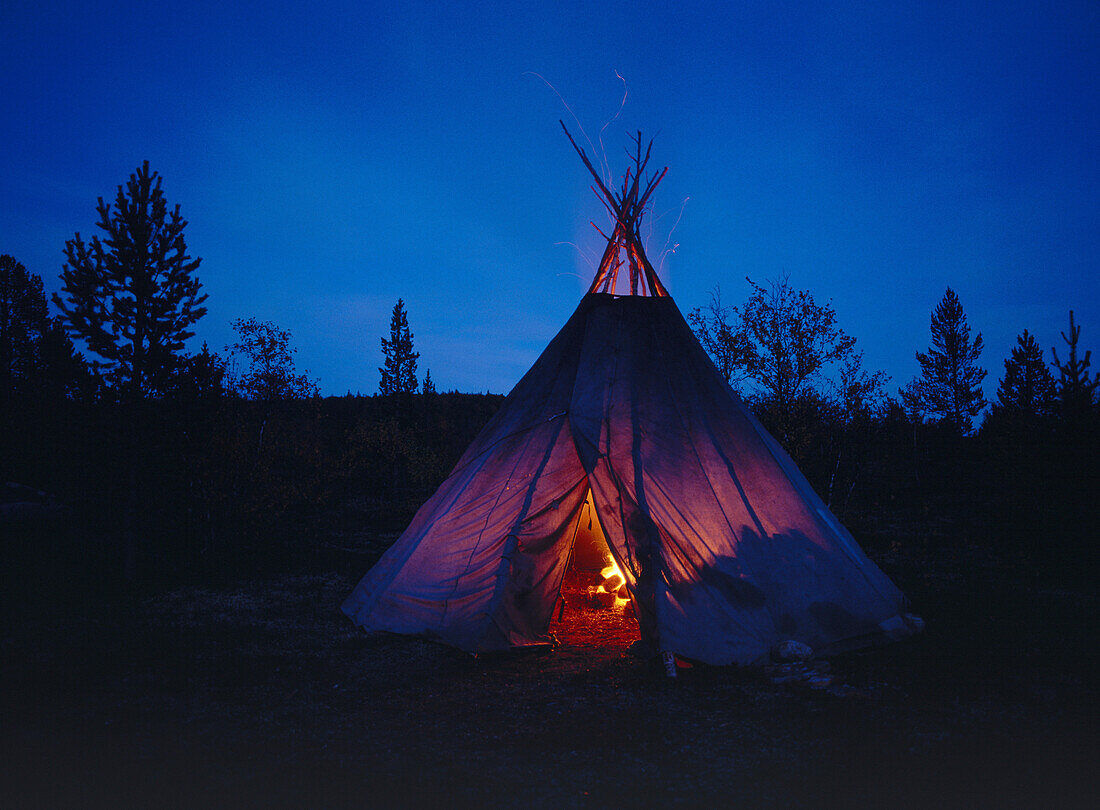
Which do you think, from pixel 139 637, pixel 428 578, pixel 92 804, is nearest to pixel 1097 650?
pixel 428 578

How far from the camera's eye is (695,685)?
19.7 ft

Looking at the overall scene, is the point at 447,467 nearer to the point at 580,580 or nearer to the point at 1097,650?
the point at 580,580

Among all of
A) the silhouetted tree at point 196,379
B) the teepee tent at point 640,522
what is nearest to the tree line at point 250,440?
the silhouetted tree at point 196,379

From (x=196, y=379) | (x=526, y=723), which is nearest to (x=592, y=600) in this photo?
(x=526, y=723)

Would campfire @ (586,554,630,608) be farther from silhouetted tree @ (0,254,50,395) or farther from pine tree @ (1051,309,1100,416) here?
silhouetted tree @ (0,254,50,395)

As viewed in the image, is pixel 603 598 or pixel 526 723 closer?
pixel 526 723

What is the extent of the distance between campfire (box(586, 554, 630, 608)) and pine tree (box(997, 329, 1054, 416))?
11.1 metres

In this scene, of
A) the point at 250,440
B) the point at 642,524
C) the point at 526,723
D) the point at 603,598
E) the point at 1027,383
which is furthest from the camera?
the point at 1027,383

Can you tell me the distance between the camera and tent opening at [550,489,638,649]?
7.78 m

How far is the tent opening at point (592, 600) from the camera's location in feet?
25.5

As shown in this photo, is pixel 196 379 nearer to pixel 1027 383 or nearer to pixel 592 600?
pixel 592 600

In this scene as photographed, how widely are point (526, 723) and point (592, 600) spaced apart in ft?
13.6

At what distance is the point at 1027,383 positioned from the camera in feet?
66.8

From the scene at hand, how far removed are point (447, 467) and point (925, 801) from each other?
2385 centimetres
